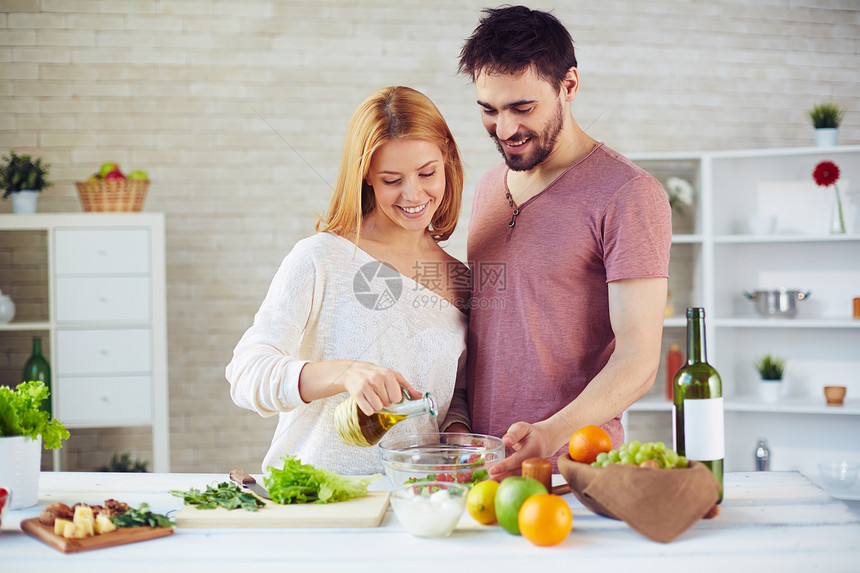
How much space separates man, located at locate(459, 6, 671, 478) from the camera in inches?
66.6

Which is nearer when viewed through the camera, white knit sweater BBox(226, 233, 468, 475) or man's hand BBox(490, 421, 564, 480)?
man's hand BBox(490, 421, 564, 480)

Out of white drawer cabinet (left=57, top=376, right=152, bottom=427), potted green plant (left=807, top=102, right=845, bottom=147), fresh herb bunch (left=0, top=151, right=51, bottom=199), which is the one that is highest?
potted green plant (left=807, top=102, right=845, bottom=147)

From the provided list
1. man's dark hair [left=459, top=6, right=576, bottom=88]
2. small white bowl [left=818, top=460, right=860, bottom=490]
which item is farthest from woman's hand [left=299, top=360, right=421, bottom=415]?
small white bowl [left=818, top=460, right=860, bottom=490]

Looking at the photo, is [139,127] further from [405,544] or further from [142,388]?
[405,544]

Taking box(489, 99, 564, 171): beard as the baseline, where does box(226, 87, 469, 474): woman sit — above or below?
below

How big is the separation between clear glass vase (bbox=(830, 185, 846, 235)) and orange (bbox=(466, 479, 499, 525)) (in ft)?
10.8

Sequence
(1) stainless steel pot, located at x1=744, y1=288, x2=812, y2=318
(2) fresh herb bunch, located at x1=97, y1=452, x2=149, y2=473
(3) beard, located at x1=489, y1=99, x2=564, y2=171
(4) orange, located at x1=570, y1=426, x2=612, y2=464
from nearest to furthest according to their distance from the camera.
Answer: (4) orange, located at x1=570, y1=426, x2=612, y2=464 < (3) beard, located at x1=489, y1=99, x2=564, y2=171 < (2) fresh herb bunch, located at x1=97, y1=452, x2=149, y2=473 < (1) stainless steel pot, located at x1=744, y1=288, x2=812, y2=318

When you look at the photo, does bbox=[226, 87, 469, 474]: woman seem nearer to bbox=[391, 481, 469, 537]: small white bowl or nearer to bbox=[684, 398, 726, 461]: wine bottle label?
bbox=[391, 481, 469, 537]: small white bowl

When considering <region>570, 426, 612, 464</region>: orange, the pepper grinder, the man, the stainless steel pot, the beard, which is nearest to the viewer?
<region>570, 426, 612, 464</region>: orange

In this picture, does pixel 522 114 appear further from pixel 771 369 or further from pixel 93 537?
pixel 771 369

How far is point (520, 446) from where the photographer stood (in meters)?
1.46

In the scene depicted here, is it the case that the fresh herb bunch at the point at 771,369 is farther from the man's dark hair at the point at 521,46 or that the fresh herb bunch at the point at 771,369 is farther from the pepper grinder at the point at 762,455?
the man's dark hair at the point at 521,46

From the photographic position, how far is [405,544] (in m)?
1.20

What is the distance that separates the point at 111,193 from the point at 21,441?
2.34 meters
